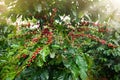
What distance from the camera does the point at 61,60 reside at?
99.3 inches

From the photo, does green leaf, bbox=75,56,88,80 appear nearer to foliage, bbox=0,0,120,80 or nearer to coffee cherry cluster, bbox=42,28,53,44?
foliage, bbox=0,0,120,80

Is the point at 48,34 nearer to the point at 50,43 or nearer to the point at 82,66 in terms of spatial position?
the point at 50,43

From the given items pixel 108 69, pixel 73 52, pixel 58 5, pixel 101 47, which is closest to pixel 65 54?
pixel 73 52

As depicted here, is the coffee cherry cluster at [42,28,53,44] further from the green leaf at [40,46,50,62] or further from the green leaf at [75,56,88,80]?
the green leaf at [75,56,88,80]

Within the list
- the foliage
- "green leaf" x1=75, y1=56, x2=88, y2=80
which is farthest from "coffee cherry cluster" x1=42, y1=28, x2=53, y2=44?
"green leaf" x1=75, y1=56, x2=88, y2=80

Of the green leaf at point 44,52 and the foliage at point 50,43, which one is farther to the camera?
the foliage at point 50,43

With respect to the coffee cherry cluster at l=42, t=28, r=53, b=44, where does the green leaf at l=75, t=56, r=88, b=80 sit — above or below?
below

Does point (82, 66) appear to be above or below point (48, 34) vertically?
below

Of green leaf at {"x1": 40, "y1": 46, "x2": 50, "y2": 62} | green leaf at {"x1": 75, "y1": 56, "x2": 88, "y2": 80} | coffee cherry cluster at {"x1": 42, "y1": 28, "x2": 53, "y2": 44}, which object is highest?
coffee cherry cluster at {"x1": 42, "y1": 28, "x2": 53, "y2": 44}

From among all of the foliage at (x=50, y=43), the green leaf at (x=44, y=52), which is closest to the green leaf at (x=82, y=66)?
the foliage at (x=50, y=43)

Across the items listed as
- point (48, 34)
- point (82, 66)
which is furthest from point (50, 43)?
point (82, 66)

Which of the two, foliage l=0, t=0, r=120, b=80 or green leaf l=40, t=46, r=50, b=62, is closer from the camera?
green leaf l=40, t=46, r=50, b=62

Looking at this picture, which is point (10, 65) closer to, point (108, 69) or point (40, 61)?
point (40, 61)

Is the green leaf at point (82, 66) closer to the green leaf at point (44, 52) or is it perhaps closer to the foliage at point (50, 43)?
the foliage at point (50, 43)
